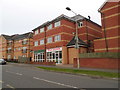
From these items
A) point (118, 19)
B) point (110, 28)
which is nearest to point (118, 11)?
point (118, 19)

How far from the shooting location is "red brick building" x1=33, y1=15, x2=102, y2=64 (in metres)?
27.8

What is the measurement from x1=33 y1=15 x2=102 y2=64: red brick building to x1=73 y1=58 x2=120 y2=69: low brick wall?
581 cm

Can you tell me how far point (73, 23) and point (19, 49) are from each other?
32.5m

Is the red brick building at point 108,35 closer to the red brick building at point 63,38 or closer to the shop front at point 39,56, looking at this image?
the red brick building at point 63,38

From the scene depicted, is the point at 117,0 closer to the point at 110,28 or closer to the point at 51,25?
the point at 110,28

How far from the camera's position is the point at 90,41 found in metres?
30.2

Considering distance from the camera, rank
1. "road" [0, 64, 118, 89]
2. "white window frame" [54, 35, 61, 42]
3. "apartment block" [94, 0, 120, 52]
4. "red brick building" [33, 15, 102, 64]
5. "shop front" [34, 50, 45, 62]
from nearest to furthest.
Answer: "road" [0, 64, 118, 89]
"apartment block" [94, 0, 120, 52]
"red brick building" [33, 15, 102, 64]
"white window frame" [54, 35, 61, 42]
"shop front" [34, 50, 45, 62]

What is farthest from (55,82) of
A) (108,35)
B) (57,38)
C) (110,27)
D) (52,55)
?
(52,55)

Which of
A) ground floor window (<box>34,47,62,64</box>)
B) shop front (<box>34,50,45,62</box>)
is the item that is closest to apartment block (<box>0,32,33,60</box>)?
shop front (<box>34,50,45,62</box>)

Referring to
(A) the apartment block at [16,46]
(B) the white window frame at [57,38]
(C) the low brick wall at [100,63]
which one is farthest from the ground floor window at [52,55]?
(A) the apartment block at [16,46]

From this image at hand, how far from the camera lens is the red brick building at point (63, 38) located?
27797mm

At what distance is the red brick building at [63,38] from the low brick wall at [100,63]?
581cm

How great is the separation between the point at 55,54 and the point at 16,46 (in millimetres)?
33917

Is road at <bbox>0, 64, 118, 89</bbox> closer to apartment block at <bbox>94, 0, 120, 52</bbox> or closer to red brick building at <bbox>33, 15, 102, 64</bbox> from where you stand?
apartment block at <bbox>94, 0, 120, 52</bbox>
